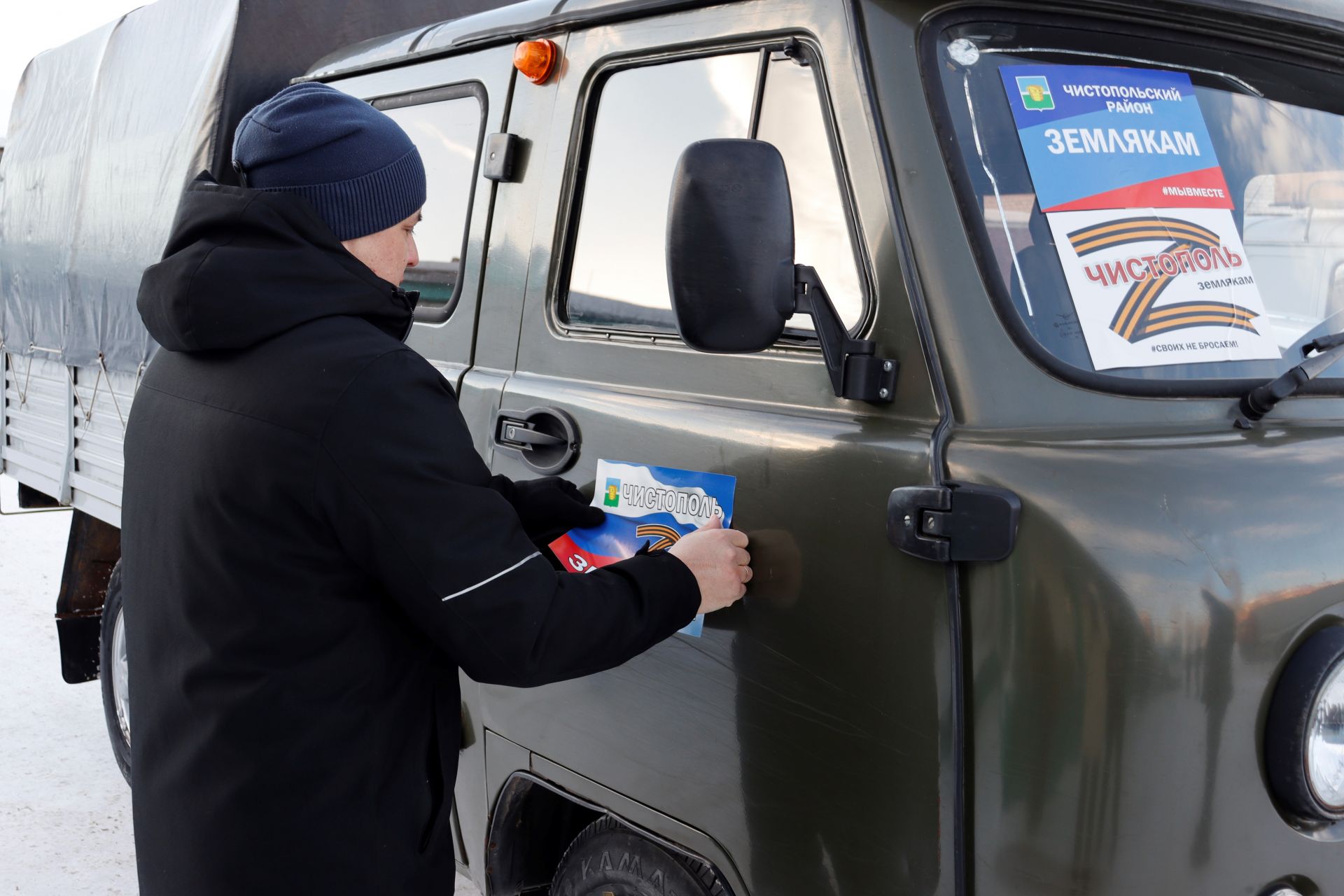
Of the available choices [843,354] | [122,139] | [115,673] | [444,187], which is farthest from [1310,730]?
[122,139]

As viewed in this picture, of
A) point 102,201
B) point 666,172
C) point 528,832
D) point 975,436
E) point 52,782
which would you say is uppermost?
point 666,172

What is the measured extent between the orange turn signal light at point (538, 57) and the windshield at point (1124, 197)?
93 centimetres

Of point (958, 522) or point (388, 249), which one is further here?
point (388, 249)

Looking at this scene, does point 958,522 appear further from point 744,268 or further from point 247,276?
point 247,276

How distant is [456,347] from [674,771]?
1115 millimetres

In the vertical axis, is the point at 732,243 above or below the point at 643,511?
above

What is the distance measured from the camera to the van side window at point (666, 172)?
184 centimetres

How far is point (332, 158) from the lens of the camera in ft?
5.65

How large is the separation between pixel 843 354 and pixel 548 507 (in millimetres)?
644

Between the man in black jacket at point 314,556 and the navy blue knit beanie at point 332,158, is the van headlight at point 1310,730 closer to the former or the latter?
the man in black jacket at point 314,556

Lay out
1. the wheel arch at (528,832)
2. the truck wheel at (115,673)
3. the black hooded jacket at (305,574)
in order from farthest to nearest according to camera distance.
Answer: the truck wheel at (115,673) → the wheel arch at (528,832) → the black hooded jacket at (305,574)

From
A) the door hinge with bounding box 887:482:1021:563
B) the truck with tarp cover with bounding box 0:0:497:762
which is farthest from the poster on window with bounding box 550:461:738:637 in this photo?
the truck with tarp cover with bounding box 0:0:497:762

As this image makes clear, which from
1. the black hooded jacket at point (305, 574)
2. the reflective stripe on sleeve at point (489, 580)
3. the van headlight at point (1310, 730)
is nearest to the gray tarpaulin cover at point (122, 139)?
the black hooded jacket at point (305, 574)

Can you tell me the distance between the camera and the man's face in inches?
70.8
